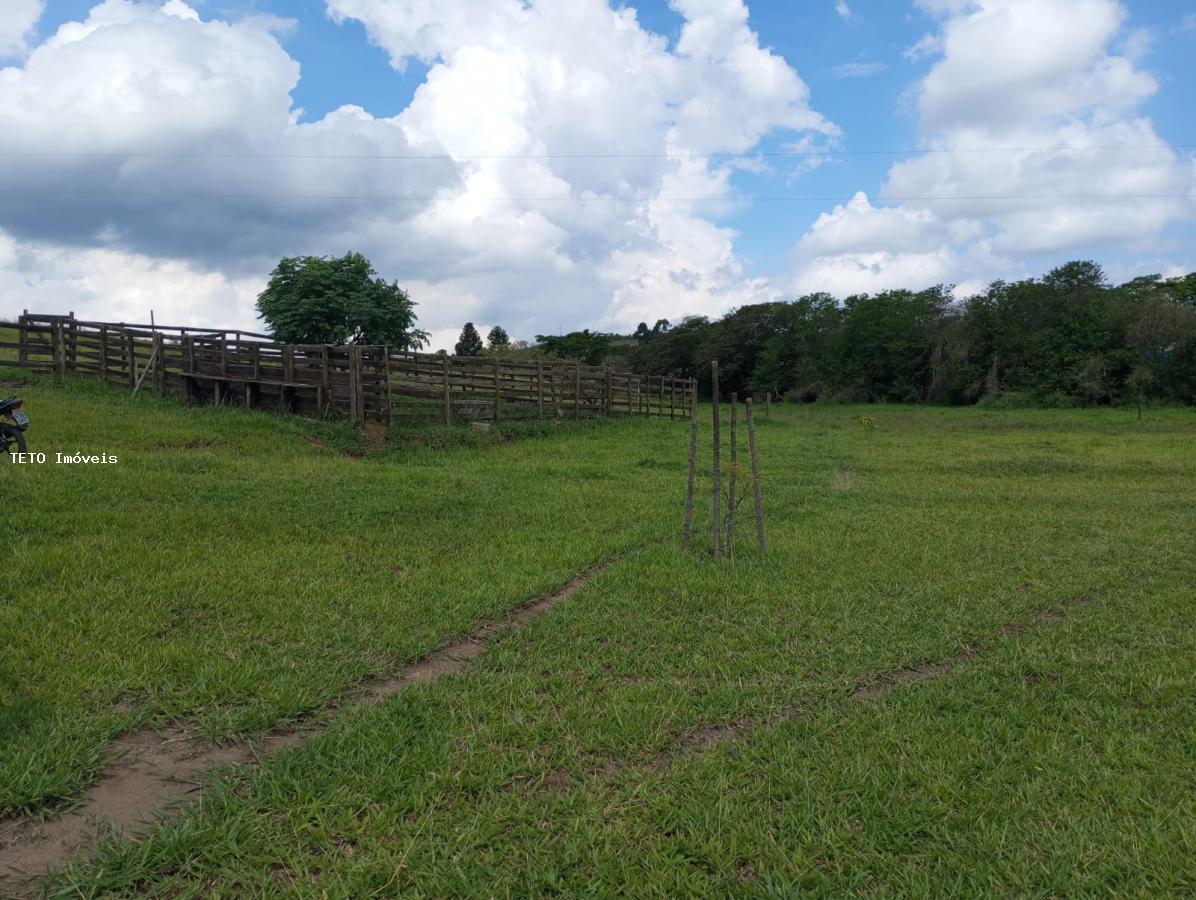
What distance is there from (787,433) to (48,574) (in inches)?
764

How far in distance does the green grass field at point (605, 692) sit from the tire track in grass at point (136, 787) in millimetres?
105

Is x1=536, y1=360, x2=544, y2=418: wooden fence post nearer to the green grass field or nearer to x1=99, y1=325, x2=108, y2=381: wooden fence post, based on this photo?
x1=99, y1=325, x2=108, y2=381: wooden fence post

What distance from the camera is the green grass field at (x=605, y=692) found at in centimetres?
270

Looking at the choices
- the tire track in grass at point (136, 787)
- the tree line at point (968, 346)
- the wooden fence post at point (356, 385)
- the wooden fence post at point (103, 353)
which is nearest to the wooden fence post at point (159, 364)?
the wooden fence post at point (103, 353)

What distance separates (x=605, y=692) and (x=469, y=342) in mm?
65022

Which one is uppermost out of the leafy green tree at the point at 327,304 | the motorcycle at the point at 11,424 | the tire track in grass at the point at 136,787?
the leafy green tree at the point at 327,304

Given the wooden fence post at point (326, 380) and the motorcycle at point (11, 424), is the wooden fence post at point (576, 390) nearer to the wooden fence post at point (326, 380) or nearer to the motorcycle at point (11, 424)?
the wooden fence post at point (326, 380)

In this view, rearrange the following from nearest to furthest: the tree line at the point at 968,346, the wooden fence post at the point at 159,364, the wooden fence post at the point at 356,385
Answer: the wooden fence post at the point at 356,385, the wooden fence post at the point at 159,364, the tree line at the point at 968,346

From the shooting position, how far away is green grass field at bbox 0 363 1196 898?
2.70 metres

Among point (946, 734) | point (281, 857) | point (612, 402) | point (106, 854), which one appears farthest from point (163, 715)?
point (612, 402)

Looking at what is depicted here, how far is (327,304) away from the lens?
28.7m

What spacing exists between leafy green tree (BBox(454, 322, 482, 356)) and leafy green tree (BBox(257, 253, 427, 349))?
1266 inches

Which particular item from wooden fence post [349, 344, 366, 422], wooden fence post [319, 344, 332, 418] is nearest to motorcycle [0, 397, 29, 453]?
wooden fence post [349, 344, 366, 422]

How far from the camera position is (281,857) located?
268 centimetres
